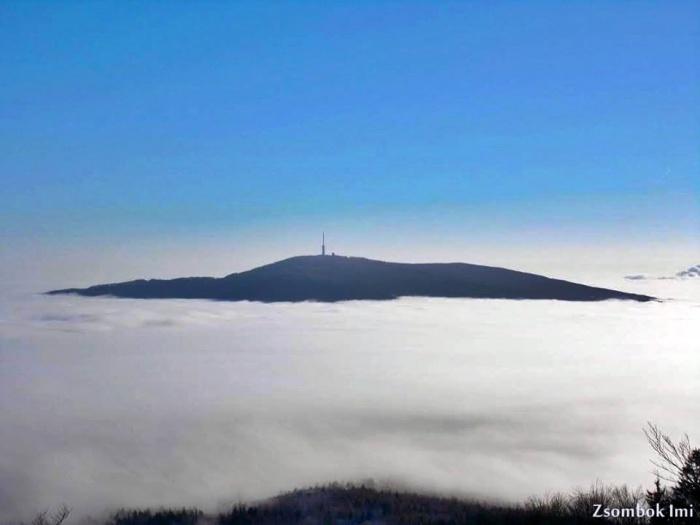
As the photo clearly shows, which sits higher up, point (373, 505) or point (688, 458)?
point (688, 458)

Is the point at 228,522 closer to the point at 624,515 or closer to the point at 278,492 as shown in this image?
the point at 278,492

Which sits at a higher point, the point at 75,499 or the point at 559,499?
the point at 559,499

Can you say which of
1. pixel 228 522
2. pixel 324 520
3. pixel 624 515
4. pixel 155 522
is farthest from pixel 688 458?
pixel 155 522

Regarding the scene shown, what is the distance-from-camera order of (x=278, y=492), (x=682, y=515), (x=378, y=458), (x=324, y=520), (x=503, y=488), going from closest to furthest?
1. (x=682, y=515)
2. (x=324, y=520)
3. (x=503, y=488)
4. (x=278, y=492)
5. (x=378, y=458)

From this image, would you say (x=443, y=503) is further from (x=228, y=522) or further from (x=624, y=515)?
(x=624, y=515)

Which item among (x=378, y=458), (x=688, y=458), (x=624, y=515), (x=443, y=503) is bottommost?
(x=378, y=458)

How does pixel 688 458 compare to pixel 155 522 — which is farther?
pixel 155 522

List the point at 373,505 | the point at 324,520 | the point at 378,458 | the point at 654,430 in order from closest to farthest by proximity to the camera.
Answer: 1. the point at 654,430
2. the point at 324,520
3. the point at 373,505
4. the point at 378,458

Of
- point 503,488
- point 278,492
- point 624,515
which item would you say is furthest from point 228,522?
point 624,515

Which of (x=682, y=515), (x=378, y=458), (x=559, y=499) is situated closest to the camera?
(x=682, y=515)

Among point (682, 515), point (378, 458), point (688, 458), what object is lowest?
point (378, 458)
